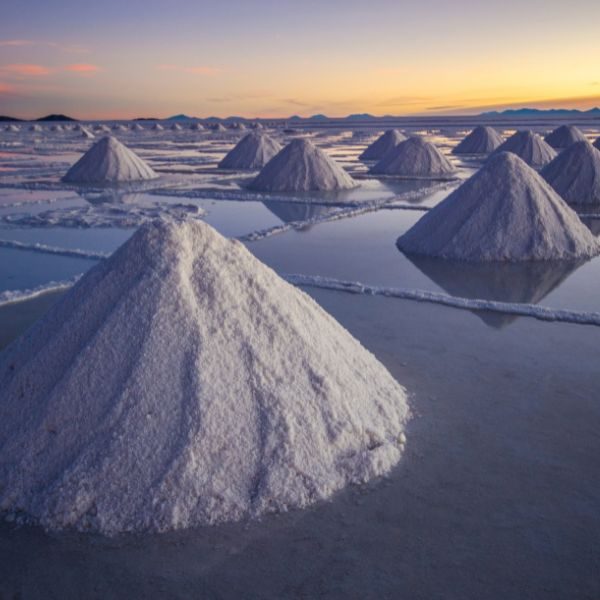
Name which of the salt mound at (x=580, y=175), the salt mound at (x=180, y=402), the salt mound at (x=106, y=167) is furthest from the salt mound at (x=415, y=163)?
the salt mound at (x=180, y=402)

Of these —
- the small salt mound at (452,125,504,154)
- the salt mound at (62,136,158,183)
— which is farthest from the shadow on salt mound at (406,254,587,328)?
the small salt mound at (452,125,504,154)

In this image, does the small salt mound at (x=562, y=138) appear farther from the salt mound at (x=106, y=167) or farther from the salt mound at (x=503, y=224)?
the salt mound at (x=503, y=224)

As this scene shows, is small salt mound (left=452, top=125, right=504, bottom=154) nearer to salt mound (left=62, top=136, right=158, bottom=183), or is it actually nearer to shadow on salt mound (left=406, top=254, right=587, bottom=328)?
salt mound (left=62, top=136, right=158, bottom=183)

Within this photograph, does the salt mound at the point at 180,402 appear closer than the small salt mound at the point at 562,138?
Yes

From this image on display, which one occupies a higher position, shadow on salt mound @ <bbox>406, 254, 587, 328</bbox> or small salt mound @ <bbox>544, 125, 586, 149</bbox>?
small salt mound @ <bbox>544, 125, 586, 149</bbox>

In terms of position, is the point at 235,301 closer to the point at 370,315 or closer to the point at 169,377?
the point at 169,377

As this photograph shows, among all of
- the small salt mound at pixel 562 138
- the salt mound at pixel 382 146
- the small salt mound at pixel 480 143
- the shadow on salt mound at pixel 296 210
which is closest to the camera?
the shadow on salt mound at pixel 296 210
